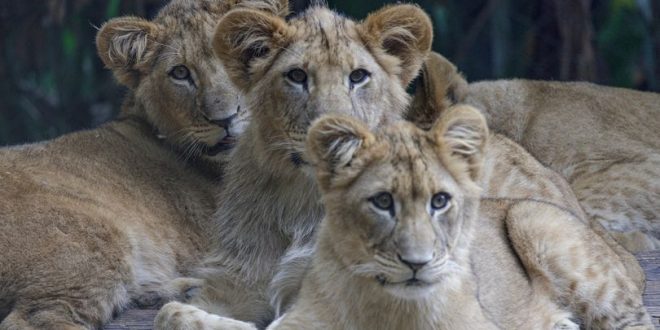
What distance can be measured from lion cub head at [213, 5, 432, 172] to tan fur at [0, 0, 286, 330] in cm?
59

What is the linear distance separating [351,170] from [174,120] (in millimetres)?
1738

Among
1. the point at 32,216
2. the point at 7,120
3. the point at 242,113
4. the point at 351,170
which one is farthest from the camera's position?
the point at 7,120

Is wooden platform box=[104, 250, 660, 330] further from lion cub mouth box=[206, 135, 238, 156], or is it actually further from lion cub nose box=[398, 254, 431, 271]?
lion cub nose box=[398, 254, 431, 271]

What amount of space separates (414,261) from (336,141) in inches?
18.5

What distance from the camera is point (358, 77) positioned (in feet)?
15.3

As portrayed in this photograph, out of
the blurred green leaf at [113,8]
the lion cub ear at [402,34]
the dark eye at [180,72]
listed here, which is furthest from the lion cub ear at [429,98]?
the blurred green leaf at [113,8]

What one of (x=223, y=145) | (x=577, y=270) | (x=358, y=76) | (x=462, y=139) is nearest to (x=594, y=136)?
(x=223, y=145)

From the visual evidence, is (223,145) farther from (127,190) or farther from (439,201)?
(439,201)

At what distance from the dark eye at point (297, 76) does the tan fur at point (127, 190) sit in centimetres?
78

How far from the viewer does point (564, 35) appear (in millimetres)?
9070

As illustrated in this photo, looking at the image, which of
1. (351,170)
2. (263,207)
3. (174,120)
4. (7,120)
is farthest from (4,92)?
(351,170)

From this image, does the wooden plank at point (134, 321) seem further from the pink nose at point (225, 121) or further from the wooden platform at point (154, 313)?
the pink nose at point (225, 121)

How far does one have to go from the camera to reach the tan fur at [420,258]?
12.9ft

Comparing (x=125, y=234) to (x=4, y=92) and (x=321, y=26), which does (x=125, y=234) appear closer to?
(x=321, y=26)
